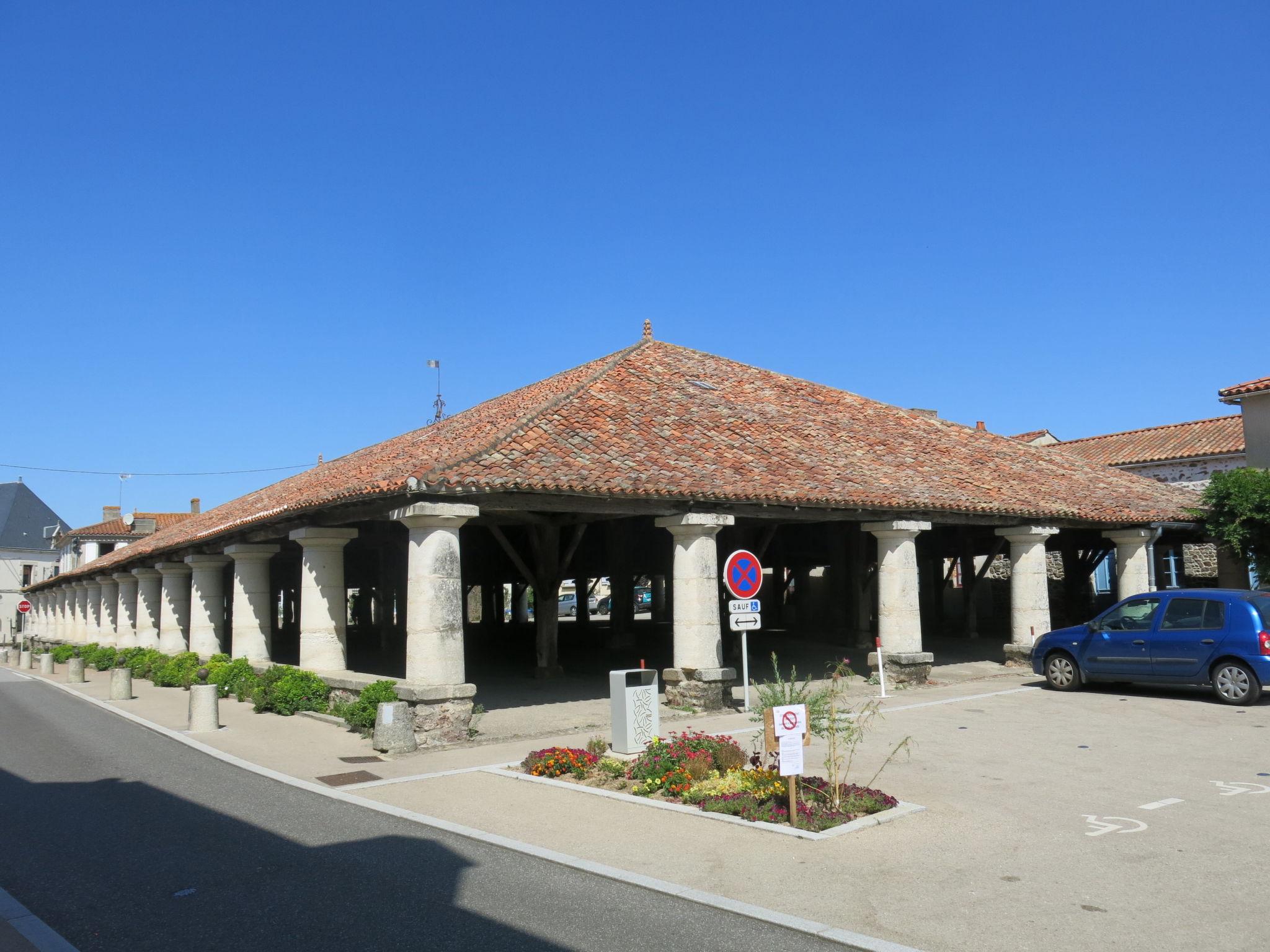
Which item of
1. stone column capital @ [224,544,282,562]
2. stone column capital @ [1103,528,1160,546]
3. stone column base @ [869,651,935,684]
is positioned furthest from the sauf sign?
stone column capital @ [1103,528,1160,546]

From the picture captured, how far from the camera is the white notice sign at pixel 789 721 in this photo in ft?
23.9

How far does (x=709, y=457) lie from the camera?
52.1 ft

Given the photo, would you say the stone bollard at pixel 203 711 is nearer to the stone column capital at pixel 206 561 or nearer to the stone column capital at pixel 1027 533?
the stone column capital at pixel 206 561

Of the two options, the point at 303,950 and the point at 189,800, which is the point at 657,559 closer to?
the point at 189,800

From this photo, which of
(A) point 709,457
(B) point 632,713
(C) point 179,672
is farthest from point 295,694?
(C) point 179,672

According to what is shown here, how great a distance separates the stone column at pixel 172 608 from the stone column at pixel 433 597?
53.1 feet

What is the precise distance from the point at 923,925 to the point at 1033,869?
1.37 m

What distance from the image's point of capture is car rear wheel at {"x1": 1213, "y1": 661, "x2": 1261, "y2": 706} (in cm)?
1293

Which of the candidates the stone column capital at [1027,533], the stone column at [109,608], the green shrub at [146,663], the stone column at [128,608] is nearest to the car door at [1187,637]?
the stone column capital at [1027,533]

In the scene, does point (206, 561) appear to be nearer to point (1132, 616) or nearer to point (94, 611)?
point (94, 611)

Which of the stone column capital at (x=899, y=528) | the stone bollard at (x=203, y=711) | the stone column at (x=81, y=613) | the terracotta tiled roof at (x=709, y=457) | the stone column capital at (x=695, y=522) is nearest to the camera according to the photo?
the terracotta tiled roof at (x=709, y=457)

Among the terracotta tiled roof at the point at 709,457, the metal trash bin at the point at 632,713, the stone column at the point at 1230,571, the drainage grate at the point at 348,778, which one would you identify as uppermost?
the terracotta tiled roof at the point at 709,457

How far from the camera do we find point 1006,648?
19625mm

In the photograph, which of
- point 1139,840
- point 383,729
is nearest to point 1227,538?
point 1139,840
